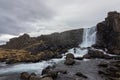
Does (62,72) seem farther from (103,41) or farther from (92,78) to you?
(103,41)

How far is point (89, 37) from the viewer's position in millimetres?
90500

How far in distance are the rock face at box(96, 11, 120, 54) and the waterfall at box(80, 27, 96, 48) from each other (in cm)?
298

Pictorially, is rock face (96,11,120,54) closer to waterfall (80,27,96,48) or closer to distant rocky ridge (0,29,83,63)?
waterfall (80,27,96,48)

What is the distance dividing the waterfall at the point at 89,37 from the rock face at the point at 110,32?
2.98 metres

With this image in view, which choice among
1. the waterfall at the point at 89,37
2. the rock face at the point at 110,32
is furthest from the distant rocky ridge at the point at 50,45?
the rock face at the point at 110,32

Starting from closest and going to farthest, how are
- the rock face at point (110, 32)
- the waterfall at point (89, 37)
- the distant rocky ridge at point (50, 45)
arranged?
the rock face at point (110, 32) → the distant rocky ridge at point (50, 45) → the waterfall at point (89, 37)

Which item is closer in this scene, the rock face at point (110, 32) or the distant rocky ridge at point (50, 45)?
the rock face at point (110, 32)

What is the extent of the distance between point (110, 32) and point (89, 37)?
1112cm

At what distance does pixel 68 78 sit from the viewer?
36.2 m

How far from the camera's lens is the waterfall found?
86175 mm

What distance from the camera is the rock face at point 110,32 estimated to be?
78062 millimetres

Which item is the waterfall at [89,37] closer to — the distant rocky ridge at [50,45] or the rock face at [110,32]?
the rock face at [110,32]

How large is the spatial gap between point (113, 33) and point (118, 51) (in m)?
11.1

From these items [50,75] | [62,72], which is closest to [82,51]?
[62,72]
